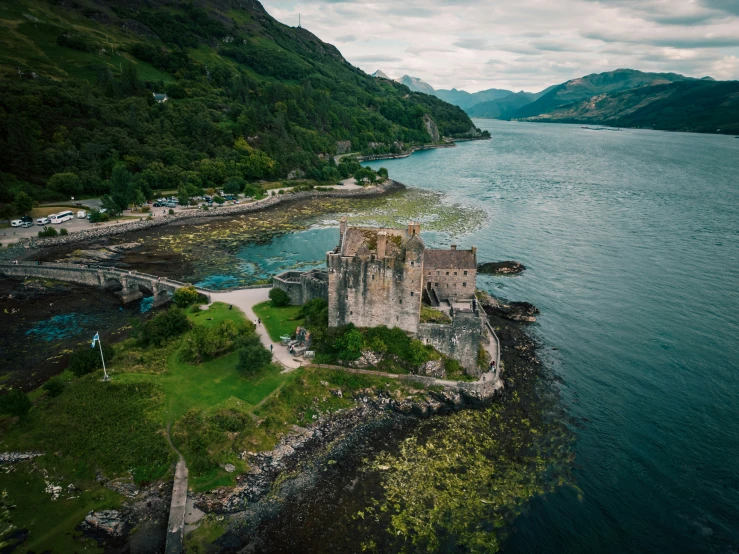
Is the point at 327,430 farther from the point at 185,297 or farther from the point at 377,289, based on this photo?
the point at 185,297

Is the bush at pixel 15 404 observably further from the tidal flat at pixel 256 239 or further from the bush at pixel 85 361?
the tidal flat at pixel 256 239

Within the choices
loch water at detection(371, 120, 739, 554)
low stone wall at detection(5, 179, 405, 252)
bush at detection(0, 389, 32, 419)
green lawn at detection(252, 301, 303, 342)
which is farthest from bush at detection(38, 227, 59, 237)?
loch water at detection(371, 120, 739, 554)

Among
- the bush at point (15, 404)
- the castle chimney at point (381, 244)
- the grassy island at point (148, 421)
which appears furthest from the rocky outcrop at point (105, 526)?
the castle chimney at point (381, 244)

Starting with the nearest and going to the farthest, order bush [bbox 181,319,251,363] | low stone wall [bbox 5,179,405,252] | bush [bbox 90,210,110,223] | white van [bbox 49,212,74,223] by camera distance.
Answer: bush [bbox 181,319,251,363], low stone wall [bbox 5,179,405,252], white van [bbox 49,212,74,223], bush [bbox 90,210,110,223]

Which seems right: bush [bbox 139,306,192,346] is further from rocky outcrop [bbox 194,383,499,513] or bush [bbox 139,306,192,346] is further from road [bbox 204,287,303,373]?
rocky outcrop [bbox 194,383,499,513]

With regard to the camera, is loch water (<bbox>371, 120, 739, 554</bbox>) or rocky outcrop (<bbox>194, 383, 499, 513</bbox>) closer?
loch water (<bbox>371, 120, 739, 554</bbox>)

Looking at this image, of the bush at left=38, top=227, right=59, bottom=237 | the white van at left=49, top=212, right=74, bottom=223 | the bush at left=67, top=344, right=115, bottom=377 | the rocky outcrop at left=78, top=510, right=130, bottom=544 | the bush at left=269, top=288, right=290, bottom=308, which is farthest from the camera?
the white van at left=49, top=212, right=74, bottom=223

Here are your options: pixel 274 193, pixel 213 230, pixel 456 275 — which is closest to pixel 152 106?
pixel 274 193

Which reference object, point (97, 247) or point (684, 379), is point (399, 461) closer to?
point (684, 379)
